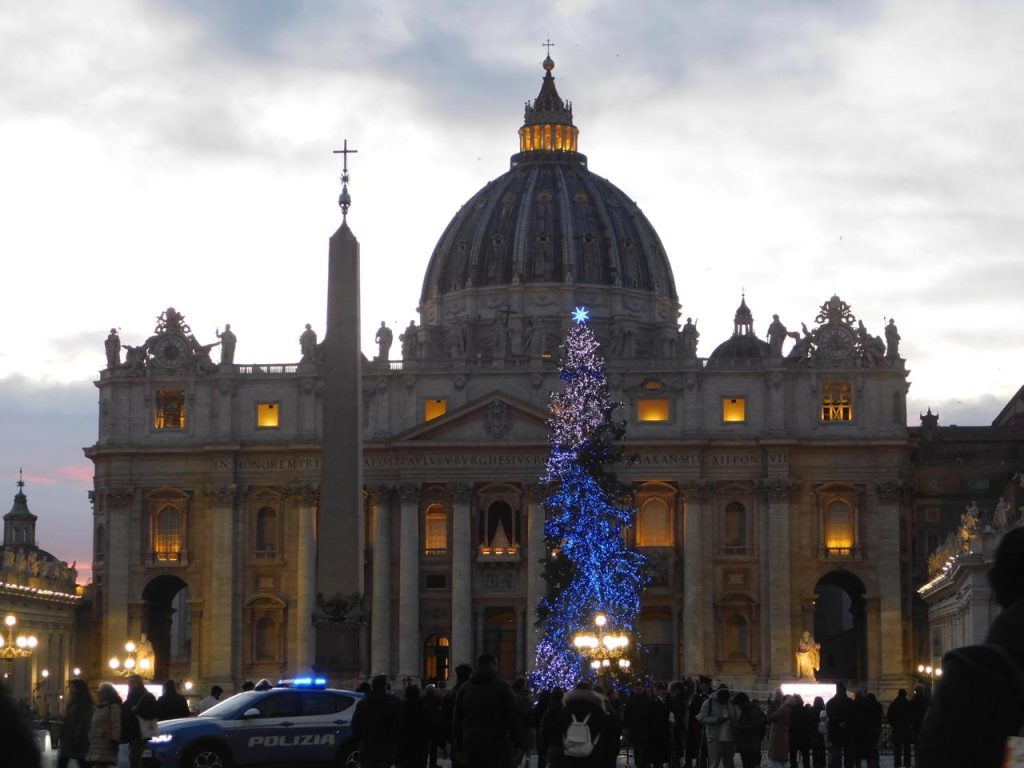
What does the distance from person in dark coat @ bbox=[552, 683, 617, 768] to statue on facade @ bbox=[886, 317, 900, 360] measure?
276 ft

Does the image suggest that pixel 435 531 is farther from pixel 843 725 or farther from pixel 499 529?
pixel 843 725

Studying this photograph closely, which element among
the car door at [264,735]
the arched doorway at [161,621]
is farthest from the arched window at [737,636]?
the car door at [264,735]

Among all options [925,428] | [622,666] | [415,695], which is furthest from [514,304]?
[415,695]

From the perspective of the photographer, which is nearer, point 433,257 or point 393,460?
point 393,460

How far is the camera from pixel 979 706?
6086 mm

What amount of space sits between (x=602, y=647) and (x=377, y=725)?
41.1 meters

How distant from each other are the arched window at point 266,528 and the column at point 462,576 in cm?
852

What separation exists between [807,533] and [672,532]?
607cm

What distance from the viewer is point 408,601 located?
10081 centimetres

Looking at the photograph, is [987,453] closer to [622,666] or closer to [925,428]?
[925,428]

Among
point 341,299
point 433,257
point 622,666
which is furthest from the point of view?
point 433,257

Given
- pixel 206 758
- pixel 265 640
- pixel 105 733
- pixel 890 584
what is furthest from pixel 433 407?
pixel 105 733

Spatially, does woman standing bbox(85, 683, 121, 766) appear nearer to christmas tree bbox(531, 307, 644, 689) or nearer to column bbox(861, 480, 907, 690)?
christmas tree bbox(531, 307, 644, 689)

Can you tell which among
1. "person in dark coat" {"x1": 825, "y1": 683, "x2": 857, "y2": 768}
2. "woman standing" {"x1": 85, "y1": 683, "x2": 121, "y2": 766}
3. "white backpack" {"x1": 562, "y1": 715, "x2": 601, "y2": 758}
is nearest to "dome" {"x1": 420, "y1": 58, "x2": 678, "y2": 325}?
"person in dark coat" {"x1": 825, "y1": 683, "x2": 857, "y2": 768}
